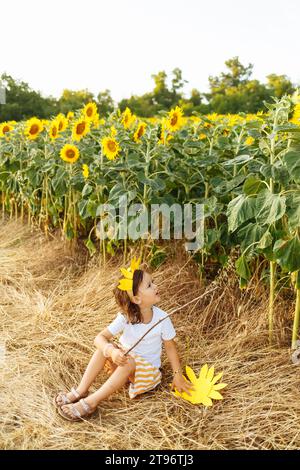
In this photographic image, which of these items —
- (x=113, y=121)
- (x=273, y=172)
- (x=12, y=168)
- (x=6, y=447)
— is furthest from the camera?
(x=12, y=168)

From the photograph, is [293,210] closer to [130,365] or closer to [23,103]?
[130,365]

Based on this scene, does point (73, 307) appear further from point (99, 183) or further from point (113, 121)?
point (113, 121)

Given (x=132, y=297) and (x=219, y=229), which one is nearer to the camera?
(x=132, y=297)

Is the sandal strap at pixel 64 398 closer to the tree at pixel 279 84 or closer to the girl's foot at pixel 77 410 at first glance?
the girl's foot at pixel 77 410

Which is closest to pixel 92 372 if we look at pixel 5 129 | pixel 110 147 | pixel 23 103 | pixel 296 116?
pixel 296 116

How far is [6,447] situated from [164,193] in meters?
1.81

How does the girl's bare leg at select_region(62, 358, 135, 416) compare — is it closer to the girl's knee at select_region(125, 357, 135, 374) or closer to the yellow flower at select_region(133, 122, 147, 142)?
the girl's knee at select_region(125, 357, 135, 374)

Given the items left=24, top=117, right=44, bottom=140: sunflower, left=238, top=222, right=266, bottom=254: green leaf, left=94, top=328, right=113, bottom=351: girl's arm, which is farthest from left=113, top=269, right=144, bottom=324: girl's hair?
left=24, top=117, right=44, bottom=140: sunflower

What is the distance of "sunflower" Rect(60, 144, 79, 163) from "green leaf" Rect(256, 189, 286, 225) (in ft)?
5.70

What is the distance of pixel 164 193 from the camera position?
3.42m

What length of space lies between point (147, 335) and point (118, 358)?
201mm

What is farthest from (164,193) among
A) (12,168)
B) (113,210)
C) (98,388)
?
(12,168)

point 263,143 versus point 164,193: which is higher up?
point 263,143

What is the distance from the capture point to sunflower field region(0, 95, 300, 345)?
94.7 inches
